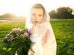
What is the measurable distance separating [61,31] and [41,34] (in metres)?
0.17

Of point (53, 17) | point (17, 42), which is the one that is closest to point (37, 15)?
point (53, 17)

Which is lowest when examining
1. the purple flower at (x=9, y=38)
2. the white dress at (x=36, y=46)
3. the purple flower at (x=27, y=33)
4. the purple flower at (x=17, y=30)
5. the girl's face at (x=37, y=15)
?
the white dress at (x=36, y=46)

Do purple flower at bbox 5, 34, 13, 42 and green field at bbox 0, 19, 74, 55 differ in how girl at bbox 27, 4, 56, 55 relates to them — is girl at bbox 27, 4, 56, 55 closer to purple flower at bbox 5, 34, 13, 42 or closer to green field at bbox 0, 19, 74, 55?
green field at bbox 0, 19, 74, 55

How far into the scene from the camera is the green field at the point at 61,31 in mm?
2523

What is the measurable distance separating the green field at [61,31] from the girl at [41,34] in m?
0.05

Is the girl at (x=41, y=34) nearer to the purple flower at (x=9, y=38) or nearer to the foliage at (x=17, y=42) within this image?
the foliage at (x=17, y=42)

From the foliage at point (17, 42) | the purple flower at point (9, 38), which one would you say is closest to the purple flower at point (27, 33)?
the foliage at point (17, 42)

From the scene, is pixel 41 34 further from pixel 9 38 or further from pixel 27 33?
pixel 9 38

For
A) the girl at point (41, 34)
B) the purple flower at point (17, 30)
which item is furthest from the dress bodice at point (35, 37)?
the purple flower at point (17, 30)

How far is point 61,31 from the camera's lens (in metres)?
2.55

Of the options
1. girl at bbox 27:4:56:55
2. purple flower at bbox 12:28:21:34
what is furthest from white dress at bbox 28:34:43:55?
purple flower at bbox 12:28:21:34

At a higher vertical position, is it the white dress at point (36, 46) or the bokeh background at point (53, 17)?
the bokeh background at point (53, 17)

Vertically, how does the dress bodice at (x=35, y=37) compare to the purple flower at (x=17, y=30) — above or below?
below

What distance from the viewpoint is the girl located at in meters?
2.47
